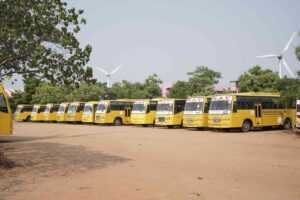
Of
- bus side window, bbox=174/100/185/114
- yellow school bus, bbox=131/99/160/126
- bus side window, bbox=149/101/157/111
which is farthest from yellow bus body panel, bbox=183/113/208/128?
bus side window, bbox=149/101/157/111

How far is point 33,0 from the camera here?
10.2 metres

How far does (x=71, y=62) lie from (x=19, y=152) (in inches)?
210

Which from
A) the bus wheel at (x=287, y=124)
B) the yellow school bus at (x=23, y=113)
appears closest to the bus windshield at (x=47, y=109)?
the yellow school bus at (x=23, y=113)

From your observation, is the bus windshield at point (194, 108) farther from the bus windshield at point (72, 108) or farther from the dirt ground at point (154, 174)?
the bus windshield at point (72, 108)

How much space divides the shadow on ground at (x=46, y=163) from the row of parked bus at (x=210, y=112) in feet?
35.9

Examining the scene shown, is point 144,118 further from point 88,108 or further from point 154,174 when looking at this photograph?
point 154,174

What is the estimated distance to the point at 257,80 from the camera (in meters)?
40.5

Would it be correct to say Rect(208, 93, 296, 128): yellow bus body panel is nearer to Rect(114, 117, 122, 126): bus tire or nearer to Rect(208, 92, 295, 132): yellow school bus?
Rect(208, 92, 295, 132): yellow school bus

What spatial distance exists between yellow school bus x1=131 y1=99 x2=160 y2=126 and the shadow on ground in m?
16.0

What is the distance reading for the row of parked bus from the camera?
23.8 meters

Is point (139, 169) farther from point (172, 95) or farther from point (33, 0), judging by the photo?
point (172, 95)

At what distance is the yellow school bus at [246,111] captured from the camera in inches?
930

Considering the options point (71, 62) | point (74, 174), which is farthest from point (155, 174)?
point (71, 62)

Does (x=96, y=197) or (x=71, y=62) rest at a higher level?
(x=71, y=62)
